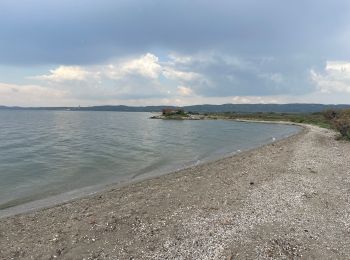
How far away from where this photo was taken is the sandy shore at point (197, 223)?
10.5 m

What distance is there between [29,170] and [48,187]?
22.8 feet

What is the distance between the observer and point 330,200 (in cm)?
1544

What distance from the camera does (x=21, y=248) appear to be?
11172mm

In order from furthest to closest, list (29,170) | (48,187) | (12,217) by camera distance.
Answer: (29,170) < (48,187) < (12,217)

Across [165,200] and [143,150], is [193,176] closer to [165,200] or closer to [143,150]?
[165,200]

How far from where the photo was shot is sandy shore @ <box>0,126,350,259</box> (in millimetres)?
10464

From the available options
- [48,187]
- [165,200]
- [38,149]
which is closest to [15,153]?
[38,149]

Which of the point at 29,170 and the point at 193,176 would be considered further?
the point at 29,170

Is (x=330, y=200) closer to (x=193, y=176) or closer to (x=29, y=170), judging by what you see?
(x=193, y=176)

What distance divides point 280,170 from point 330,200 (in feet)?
25.2

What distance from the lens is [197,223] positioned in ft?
41.3

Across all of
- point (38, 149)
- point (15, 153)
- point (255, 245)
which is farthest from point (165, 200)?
point (38, 149)

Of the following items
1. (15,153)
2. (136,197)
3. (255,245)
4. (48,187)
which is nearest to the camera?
(255,245)

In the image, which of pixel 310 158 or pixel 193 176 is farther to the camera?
pixel 310 158
